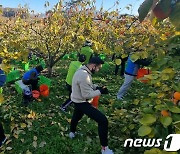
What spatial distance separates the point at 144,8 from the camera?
735 millimetres

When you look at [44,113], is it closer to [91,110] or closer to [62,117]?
[62,117]

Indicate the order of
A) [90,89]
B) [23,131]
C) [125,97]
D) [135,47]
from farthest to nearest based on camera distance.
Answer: [125,97] < [23,131] < [90,89] < [135,47]

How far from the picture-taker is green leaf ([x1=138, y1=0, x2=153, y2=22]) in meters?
0.72

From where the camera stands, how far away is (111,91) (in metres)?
8.02

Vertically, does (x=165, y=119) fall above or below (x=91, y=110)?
above

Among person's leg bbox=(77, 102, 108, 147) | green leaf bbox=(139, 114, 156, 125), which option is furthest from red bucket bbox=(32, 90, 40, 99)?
green leaf bbox=(139, 114, 156, 125)

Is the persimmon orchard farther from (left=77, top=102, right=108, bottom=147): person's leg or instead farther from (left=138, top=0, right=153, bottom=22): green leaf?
(left=77, top=102, right=108, bottom=147): person's leg

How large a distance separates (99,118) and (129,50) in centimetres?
221

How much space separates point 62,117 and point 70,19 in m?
4.44

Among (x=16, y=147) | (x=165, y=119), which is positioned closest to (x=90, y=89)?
(x=16, y=147)

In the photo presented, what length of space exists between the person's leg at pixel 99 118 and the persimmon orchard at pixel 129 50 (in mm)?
306

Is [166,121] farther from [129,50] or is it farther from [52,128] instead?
[52,128]

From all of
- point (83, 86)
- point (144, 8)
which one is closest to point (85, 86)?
point (83, 86)

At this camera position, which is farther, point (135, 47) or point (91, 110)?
point (91, 110)
